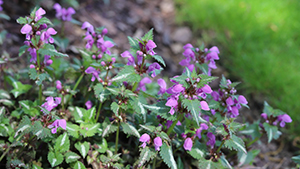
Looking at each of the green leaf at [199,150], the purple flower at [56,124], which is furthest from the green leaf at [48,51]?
the green leaf at [199,150]

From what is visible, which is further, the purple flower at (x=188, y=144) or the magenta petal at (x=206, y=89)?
the purple flower at (x=188, y=144)

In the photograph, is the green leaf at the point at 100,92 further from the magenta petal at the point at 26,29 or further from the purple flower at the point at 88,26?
the magenta petal at the point at 26,29

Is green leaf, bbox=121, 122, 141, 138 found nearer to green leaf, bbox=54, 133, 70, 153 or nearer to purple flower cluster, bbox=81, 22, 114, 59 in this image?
green leaf, bbox=54, 133, 70, 153

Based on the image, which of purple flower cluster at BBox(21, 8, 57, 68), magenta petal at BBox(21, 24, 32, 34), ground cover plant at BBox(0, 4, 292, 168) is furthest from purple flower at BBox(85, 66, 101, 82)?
magenta petal at BBox(21, 24, 32, 34)

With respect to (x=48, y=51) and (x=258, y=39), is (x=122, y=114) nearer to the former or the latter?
(x=48, y=51)

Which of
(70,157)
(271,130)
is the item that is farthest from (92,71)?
(271,130)

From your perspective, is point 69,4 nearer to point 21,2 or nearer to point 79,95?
point 21,2

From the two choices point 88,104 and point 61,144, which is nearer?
point 61,144
